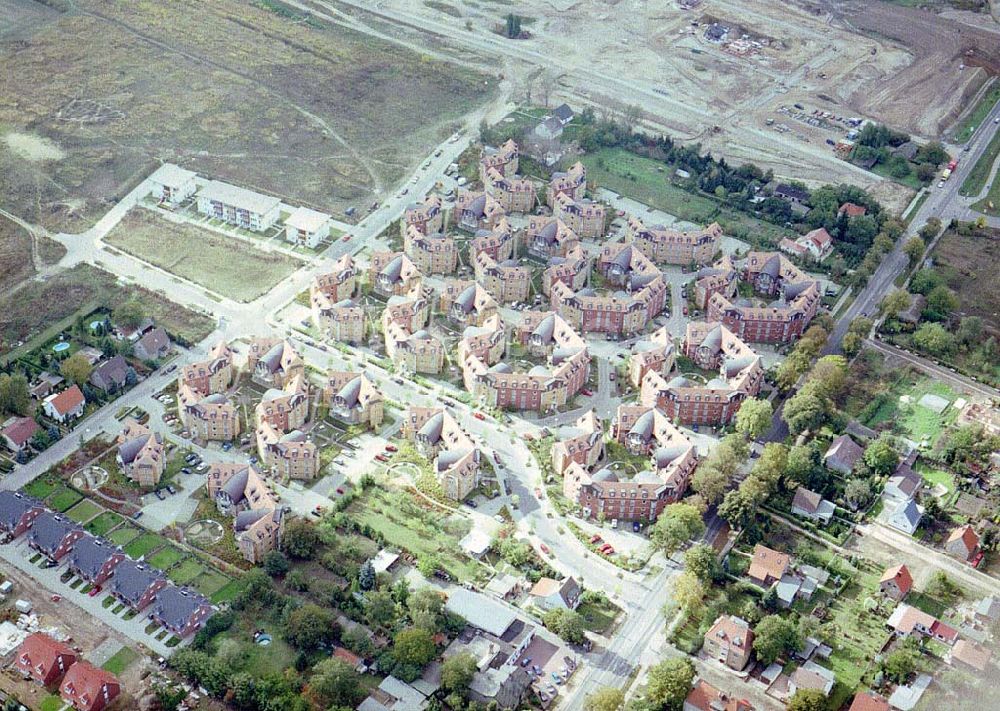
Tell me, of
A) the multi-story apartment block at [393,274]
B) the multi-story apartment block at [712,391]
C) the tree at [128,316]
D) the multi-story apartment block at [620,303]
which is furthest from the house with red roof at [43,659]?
the multi-story apartment block at [620,303]

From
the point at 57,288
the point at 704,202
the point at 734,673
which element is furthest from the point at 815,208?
the point at 57,288

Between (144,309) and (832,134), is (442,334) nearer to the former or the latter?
(144,309)

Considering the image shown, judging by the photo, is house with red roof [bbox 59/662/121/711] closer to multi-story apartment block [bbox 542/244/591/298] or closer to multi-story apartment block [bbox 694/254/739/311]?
multi-story apartment block [bbox 542/244/591/298]

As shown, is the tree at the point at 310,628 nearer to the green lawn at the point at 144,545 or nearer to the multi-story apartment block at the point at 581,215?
the green lawn at the point at 144,545

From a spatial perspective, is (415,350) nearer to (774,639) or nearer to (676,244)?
(676,244)

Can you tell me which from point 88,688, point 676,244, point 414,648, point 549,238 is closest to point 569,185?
point 549,238

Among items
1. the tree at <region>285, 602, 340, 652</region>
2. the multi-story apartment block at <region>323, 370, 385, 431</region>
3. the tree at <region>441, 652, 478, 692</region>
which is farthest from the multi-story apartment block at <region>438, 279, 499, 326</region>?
the tree at <region>441, 652, 478, 692</region>
